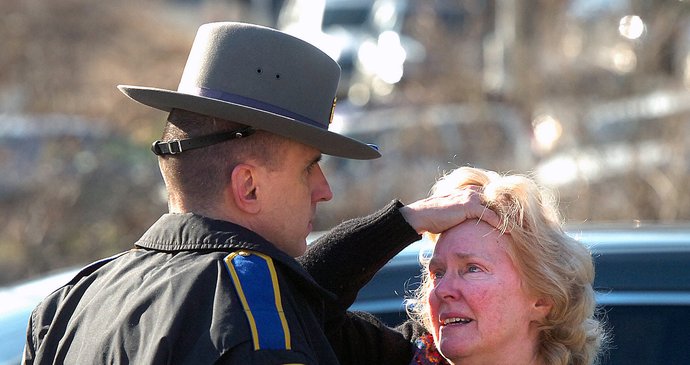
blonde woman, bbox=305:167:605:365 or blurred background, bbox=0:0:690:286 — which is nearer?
blonde woman, bbox=305:167:605:365

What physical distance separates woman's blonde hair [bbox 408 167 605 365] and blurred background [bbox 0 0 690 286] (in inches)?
141

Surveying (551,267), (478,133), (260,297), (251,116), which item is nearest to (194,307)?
(260,297)

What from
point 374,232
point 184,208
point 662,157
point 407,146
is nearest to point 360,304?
point 374,232

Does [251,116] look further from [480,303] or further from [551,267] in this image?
[551,267]

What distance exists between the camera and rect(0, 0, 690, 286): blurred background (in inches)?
335

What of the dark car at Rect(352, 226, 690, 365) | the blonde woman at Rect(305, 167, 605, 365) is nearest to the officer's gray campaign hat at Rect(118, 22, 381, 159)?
the blonde woman at Rect(305, 167, 605, 365)

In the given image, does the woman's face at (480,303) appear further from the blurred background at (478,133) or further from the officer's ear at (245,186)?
the blurred background at (478,133)

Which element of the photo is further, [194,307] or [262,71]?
[262,71]

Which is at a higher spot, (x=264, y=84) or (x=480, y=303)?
(x=264, y=84)

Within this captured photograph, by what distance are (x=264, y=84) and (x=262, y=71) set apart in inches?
1.3

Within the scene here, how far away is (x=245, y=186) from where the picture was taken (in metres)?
2.31

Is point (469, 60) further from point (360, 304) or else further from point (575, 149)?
point (360, 304)

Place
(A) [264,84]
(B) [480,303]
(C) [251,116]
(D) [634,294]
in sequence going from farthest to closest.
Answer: (D) [634,294], (B) [480,303], (A) [264,84], (C) [251,116]

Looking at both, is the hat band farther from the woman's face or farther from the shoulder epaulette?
the woman's face
